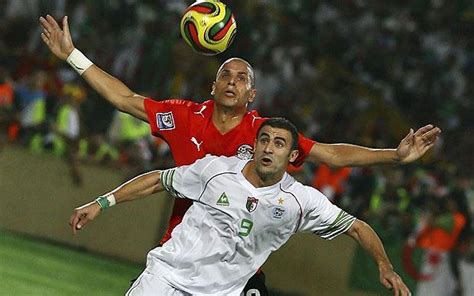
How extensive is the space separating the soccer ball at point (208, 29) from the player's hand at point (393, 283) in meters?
2.13

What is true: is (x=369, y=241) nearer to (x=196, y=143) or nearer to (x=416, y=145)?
(x=416, y=145)

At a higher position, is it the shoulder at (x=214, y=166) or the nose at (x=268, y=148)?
the nose at (x=268, y=148)

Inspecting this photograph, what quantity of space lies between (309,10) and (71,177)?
7376mm

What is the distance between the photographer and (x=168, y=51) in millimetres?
18859

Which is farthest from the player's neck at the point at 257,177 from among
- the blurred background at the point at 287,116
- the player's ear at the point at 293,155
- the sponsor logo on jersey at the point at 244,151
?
the blurred background at the point at 287,116

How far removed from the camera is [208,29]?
8.12 m

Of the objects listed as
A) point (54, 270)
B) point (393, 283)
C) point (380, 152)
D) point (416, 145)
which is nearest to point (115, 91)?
point (380, 152)

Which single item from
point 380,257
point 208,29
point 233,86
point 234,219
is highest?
point 208,29

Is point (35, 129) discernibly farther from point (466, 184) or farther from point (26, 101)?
point (466, 184)

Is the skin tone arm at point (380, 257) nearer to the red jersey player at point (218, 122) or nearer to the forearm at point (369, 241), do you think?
the forearm at point (369, 241)

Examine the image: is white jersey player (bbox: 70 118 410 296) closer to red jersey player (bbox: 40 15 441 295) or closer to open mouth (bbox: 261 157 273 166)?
open mouth (bbox: 261 157 273 166)

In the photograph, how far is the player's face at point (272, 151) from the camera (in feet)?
22.9

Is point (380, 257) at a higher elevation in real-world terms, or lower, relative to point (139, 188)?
lower

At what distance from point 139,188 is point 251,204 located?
0.78 metres
